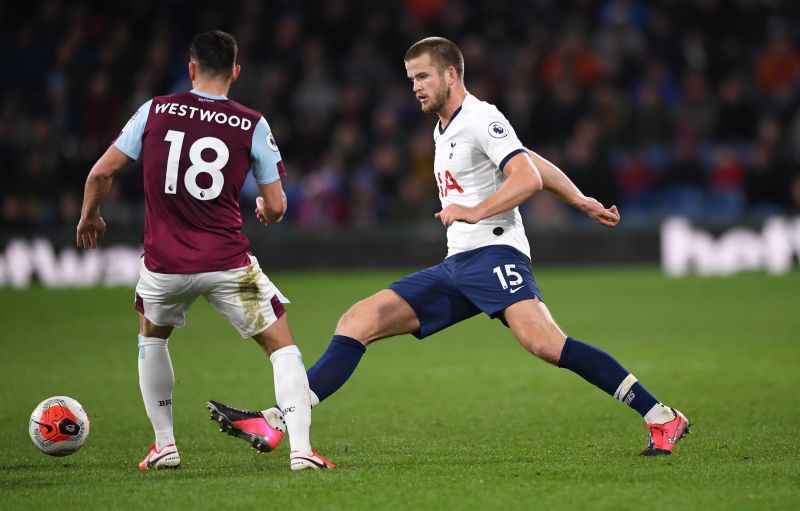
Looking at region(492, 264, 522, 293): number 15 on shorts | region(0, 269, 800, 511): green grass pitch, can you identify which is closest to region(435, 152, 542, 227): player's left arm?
region(492, 264, 522, 293): number 15 on shorts

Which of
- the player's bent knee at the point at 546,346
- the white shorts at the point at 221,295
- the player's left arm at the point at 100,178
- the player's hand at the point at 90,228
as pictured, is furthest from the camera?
the player's bent knee at the point at 546,346

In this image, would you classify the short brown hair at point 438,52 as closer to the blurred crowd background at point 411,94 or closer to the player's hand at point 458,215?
the player's hand at point 458,215

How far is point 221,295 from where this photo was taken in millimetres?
5648

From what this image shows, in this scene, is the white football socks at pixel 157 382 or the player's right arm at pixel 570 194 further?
the player's right arm at pixel 570 194

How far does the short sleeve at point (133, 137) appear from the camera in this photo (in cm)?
550

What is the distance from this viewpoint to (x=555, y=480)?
17.5 feet

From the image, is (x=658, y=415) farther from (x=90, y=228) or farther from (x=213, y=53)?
(x=90, y=228)

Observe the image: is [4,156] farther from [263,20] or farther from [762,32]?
[762,32]

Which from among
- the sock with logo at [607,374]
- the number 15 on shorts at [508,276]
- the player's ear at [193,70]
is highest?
the player's ear at [193,70]

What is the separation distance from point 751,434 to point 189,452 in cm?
304

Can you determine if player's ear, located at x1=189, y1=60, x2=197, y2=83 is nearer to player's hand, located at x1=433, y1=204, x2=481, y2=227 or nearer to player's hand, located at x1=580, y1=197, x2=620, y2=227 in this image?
player's hand, located at x1=433, y1=204, x2=481, y2=227

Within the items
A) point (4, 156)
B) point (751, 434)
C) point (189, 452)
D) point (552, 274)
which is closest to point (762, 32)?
point (552, 274)

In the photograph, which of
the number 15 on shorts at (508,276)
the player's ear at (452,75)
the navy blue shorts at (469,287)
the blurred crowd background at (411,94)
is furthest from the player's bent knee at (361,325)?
the blurred crowd background at (411,94)

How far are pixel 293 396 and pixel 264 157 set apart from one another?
1123 mm
